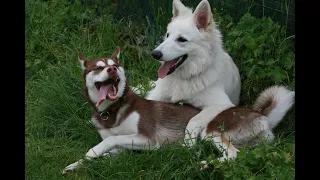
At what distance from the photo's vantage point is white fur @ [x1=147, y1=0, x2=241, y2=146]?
15.1 feet

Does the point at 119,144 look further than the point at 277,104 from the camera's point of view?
No

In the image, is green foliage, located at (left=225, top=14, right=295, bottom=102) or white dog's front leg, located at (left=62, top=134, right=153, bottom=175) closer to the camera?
white dog's front leg, located at (left=62, top=134, right=153, bottom=175)

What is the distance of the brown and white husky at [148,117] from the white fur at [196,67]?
0.47ft

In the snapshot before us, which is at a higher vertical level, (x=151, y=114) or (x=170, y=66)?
(x=170, y=66)

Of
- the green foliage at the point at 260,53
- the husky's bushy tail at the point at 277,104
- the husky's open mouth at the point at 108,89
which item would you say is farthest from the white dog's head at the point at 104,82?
the green foliage at the point at 260,53

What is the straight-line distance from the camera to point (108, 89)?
4.39 meters

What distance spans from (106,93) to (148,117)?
376mm

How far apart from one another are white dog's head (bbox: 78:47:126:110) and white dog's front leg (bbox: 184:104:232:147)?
0.61m

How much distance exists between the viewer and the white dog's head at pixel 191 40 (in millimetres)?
4598

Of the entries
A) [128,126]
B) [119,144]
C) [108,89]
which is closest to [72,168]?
[119,144]

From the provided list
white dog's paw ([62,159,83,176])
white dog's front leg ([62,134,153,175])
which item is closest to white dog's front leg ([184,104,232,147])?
white dog's front leg ([62,134,153,175])

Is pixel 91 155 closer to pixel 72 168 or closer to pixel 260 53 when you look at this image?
pixel 72 168

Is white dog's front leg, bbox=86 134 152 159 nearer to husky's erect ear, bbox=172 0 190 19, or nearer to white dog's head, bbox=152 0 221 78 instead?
white dog's head, bbox=152 0 221 78
